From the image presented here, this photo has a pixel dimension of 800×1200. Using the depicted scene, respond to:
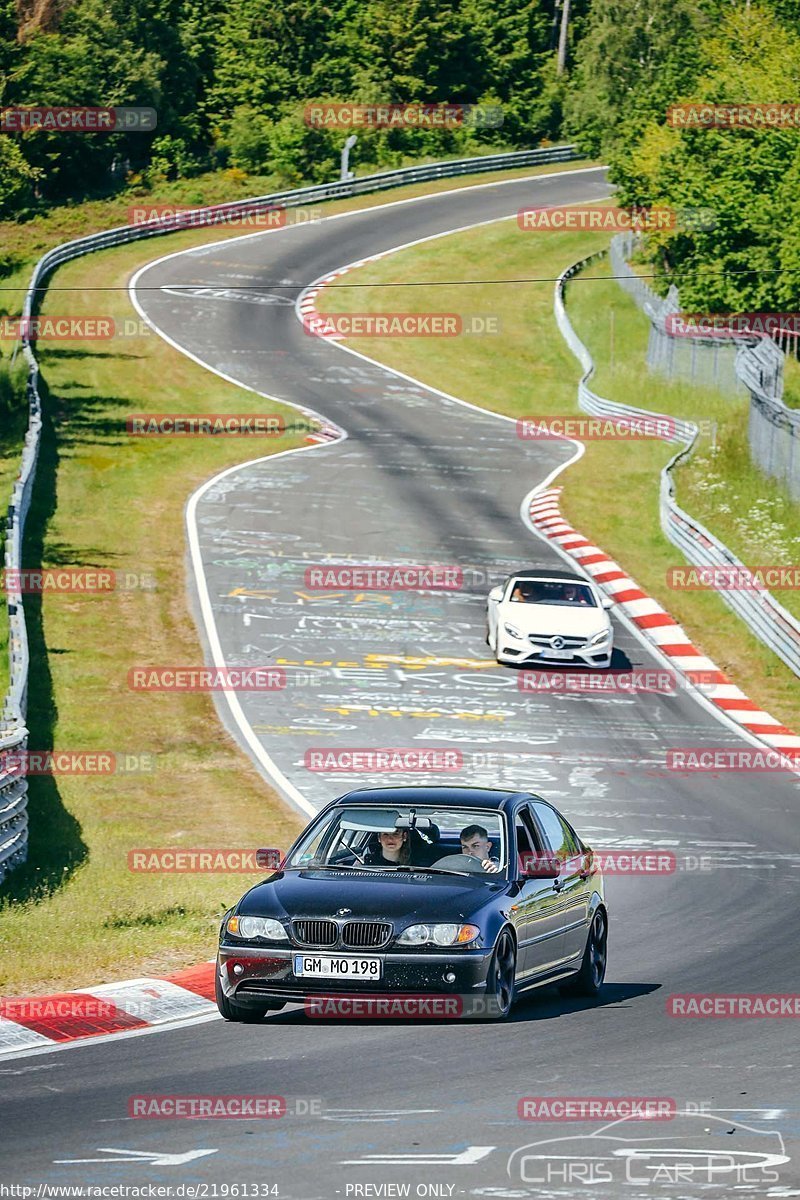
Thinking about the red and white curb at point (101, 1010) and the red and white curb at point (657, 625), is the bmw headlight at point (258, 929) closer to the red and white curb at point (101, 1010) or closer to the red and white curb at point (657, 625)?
the red and white curb at point (101, 1010)

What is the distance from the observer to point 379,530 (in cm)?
3891

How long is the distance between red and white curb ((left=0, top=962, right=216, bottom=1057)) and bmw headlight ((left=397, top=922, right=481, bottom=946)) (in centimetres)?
167

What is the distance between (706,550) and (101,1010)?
2566 centimetres

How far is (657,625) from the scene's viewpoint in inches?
1299

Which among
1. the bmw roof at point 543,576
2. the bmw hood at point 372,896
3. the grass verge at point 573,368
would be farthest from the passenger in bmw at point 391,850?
the bmw roof at point 543,576

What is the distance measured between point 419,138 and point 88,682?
207 ft

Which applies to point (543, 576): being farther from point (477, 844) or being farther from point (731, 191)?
point (731, 191)

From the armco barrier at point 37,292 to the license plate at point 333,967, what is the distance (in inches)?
288

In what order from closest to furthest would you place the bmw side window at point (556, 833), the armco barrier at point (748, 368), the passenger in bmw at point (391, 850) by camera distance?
the passenger in bmw at point (391, 850)
the bmw side window at point (556, 833)
the armco barrier at point (748, 368)

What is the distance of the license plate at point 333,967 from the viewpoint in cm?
1094

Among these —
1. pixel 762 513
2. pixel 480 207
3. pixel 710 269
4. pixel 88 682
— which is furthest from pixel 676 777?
pixel 480 207

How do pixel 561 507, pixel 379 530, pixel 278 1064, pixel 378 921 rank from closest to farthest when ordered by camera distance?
pixel 278 1064
pixel 378 921
pixel 379 530
pixel 561 507

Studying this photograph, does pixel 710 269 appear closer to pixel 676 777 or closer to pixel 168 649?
pixel 168 649

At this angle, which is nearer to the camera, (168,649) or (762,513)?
(168,649)
